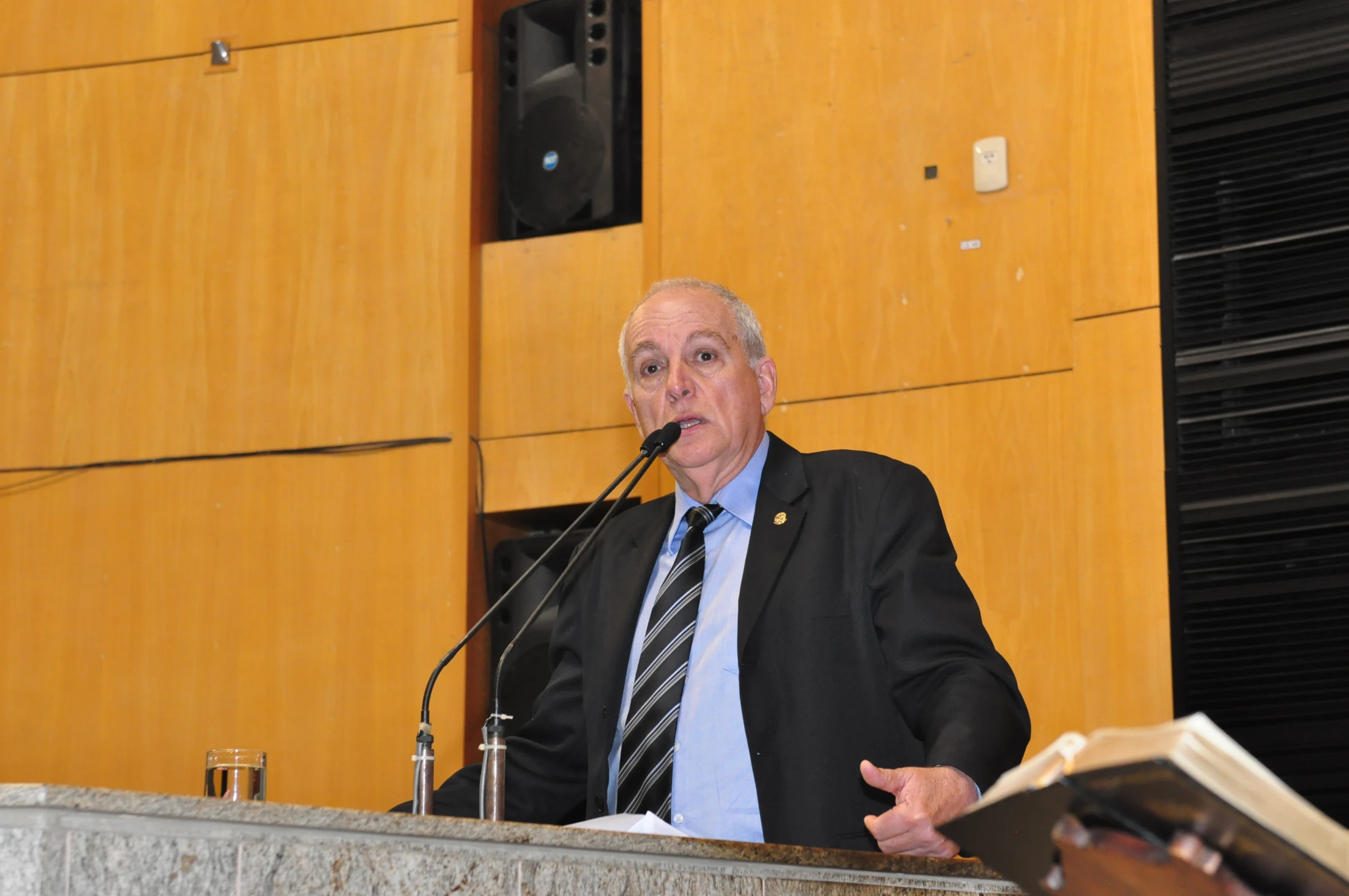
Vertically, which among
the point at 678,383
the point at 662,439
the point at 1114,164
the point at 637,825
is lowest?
the point at 637,825

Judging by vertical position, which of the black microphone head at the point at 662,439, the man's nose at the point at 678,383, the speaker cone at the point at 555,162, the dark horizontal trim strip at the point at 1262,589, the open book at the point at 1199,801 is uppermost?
the speaker cone at the point at 555,162

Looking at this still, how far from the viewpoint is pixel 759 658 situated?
6.57ft

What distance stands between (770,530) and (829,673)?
0.78 ft

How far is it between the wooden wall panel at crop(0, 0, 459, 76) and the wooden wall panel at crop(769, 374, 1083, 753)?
1.69m

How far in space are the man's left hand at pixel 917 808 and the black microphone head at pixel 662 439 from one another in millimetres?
626

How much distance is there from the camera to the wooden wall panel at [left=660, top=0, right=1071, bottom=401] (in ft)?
11.2

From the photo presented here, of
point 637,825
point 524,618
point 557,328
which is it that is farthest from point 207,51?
point 637,825

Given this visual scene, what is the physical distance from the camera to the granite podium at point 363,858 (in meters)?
0.98

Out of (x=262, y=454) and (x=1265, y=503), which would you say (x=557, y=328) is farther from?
(x=1265, y=503)

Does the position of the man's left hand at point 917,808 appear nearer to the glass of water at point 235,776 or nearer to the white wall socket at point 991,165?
the glass of water at point 235,776

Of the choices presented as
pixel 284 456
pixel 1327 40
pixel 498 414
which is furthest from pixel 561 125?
pixel 1327 40

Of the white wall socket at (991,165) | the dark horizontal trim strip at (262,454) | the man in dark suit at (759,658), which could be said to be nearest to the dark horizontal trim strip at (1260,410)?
the white wall socket at (991,165)

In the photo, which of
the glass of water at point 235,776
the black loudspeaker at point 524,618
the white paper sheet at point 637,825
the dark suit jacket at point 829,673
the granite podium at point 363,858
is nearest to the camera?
the granite podium at point 363,858

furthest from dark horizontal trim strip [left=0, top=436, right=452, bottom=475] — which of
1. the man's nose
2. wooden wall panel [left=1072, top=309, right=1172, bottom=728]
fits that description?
the man's nose
